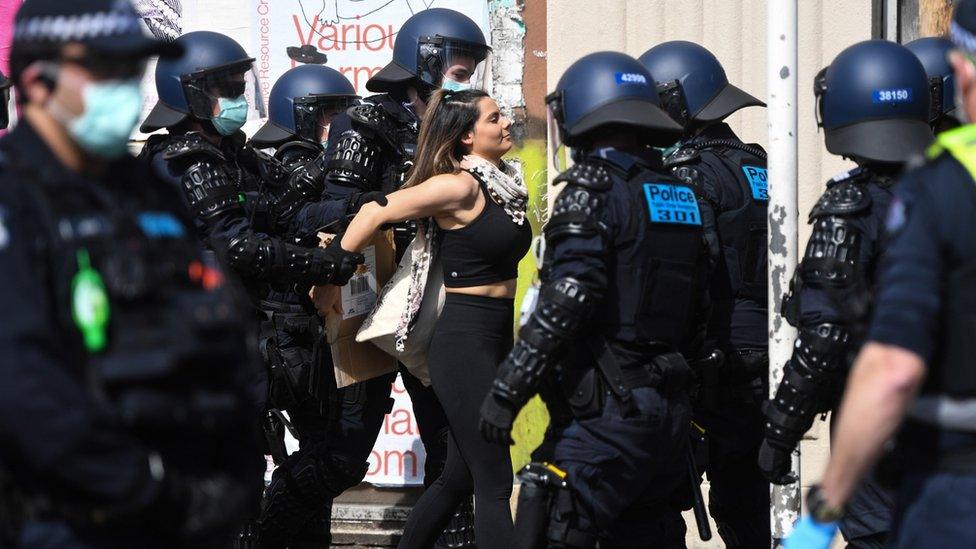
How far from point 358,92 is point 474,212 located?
7.04 feet

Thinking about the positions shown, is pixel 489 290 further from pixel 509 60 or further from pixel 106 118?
pixel 106 118

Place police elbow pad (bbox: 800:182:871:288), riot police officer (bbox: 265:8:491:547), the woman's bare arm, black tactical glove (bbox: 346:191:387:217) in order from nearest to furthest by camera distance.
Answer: police elbow pad (bbox: 800:182:871:288) < the woman's bare arm < black tactical glove (bbox: 346:191:387:217) < riot police officer (bbox: 265:8:491:547)

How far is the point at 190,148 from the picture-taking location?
502 centimetres

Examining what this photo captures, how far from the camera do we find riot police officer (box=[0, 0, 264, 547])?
2.18m

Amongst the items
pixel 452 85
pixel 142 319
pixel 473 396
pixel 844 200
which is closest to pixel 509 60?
pixel 452 85

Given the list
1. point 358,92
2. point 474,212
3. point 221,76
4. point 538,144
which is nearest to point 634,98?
point 474,212

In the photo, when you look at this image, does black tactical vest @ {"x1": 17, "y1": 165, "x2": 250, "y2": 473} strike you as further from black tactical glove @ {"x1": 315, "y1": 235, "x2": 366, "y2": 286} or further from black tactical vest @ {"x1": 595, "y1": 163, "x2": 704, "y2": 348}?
black tactical glove @ {"x1": 315, "y1": 235, "x2": 366, "y2": 286}

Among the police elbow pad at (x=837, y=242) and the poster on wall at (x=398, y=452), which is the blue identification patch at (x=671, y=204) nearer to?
the police elbow pad at (x=837, y=242)

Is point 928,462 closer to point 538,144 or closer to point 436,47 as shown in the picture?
point 436,47

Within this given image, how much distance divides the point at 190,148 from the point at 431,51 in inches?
55.5

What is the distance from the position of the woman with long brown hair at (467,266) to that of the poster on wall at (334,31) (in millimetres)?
1641

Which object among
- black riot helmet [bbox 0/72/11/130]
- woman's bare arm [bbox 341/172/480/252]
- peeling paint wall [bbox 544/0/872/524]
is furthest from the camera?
peeling paint wall [bbox 544/0/872/524]

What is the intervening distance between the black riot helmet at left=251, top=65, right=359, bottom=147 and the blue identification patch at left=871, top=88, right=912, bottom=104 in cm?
297

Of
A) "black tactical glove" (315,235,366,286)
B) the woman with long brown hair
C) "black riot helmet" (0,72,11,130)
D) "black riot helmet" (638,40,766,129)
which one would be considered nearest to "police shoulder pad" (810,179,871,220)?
→ "black riot helmet" (638,40,766,129)
